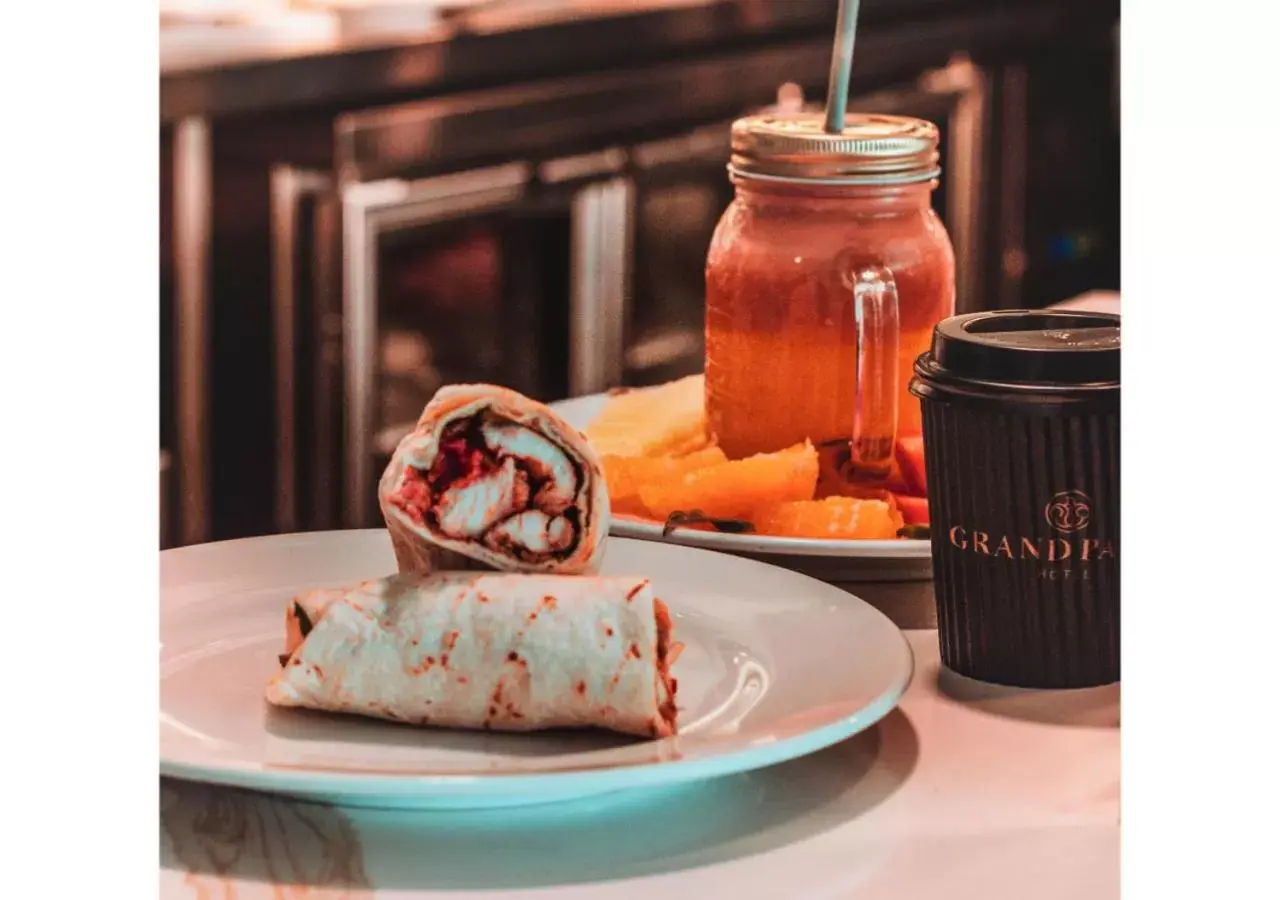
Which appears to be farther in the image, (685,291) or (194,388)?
(685,291)

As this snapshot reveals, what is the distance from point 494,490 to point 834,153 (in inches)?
16.4

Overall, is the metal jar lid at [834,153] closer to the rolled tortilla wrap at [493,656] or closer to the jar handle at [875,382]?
the jar handle at [875,382]

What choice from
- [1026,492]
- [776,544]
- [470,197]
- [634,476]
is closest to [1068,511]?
[1026,492]

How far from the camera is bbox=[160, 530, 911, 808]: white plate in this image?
73 cm

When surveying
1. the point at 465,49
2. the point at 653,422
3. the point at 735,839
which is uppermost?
the point at 465,49

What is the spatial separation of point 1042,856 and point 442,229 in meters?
1.41

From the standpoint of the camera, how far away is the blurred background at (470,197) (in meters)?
1.76

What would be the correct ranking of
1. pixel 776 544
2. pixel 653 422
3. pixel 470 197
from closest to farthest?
pixel 776 544, pixel 653 422, pixel 470 197

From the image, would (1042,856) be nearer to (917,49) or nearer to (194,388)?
(194,388)

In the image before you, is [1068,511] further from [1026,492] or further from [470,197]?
[470,197]

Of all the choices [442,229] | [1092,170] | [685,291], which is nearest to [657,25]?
[685,291]

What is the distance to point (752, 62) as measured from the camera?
2512mm

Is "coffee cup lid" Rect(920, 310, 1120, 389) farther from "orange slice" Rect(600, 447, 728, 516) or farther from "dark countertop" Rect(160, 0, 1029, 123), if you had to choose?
"dark countertop" Rect(160, 0, 1029, 123)

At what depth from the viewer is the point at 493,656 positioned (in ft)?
2.70
